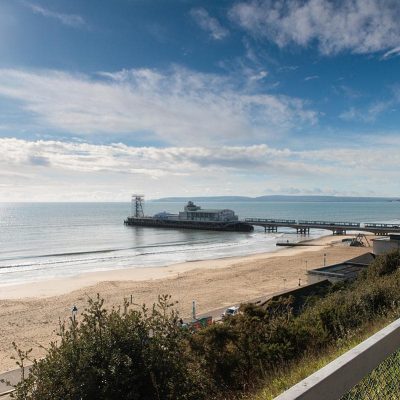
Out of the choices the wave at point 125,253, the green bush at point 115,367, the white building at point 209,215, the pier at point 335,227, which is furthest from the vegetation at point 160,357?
the white building at point 209,215

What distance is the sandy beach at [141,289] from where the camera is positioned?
22.1 m

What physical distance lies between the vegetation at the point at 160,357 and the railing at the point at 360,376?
10.2 feet

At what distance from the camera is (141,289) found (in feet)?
101

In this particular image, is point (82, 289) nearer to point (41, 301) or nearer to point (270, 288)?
point (41, 301)

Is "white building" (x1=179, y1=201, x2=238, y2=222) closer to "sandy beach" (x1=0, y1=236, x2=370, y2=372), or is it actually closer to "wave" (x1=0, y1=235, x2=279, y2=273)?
"wave" (x1=0, y1=235, x2=279, y2=273)

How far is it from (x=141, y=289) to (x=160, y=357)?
25.0m

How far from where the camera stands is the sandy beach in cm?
2214

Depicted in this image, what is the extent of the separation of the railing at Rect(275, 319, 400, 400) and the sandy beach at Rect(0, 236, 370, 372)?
57.3ft

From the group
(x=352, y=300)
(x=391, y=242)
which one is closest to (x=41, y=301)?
(x=352, y=300)

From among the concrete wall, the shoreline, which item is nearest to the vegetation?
the concrete wall

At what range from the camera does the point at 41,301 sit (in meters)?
27.8

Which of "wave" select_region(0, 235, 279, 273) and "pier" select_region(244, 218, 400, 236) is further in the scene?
"pier" select_region(244, 218, 400, 236)

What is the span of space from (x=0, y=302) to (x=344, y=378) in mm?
30826

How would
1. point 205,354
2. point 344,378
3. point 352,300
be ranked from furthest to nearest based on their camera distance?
point 352,300 → point 205,354 → point 344,378
